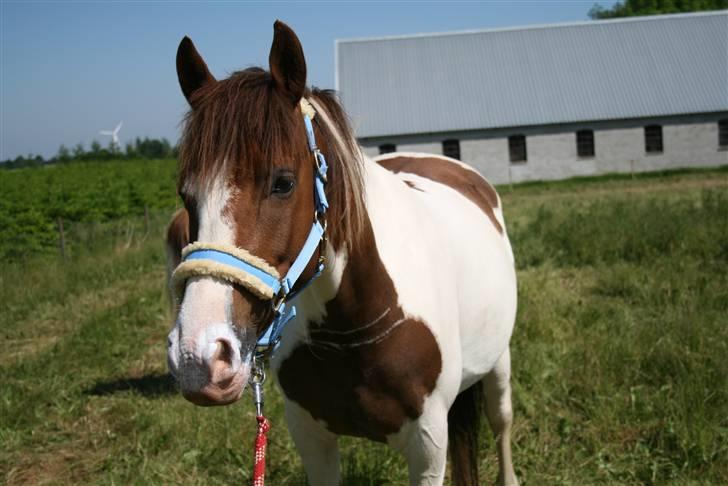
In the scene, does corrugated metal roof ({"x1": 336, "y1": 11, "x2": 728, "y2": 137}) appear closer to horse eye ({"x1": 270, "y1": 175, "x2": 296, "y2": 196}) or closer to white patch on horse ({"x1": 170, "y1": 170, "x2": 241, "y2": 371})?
horse eye ({"x1": 270, "y1": 175, "x2": 296, "y2": 196})

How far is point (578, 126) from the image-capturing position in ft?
88.9

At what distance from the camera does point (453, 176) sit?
3775 mm

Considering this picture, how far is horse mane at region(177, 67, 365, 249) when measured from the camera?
1640 mm

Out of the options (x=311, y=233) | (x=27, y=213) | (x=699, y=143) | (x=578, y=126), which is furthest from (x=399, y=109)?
(x=311, y=233)

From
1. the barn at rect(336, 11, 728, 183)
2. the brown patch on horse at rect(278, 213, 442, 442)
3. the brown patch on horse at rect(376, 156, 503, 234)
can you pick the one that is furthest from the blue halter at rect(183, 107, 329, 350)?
the barn at rect(336, 11, 728, 183)

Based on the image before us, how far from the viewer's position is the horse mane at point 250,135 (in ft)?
5.38

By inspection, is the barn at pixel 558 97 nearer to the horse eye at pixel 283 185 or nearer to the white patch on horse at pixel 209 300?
the horse eye at pixel 283 185

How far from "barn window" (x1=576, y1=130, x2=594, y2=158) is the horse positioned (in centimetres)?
2597

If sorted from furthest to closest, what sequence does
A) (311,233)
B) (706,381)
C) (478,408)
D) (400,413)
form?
1. (706,381)
2. (478,408)
3. (400,413)
4. (311,233)

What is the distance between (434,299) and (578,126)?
26972mm

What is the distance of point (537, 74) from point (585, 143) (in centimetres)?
413

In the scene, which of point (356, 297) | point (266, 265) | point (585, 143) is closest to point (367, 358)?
point (356, 297)

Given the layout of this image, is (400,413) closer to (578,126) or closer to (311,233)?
(311,233)

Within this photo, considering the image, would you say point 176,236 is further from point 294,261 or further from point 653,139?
point 653,139
